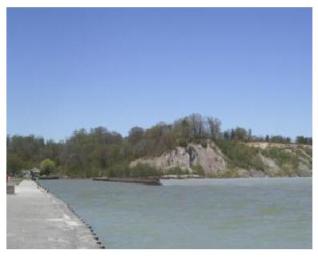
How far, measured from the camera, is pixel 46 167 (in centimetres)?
15212

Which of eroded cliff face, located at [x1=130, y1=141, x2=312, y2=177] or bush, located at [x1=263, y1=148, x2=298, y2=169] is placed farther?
bush, located at [x1=263, y1=148, x2=298, y2=169]

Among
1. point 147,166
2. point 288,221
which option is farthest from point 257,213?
point 147,166

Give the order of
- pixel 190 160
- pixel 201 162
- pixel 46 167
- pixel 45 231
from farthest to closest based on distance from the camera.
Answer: pixel 190 160 < pixel 201 162 < pixel 46 167 < pixel 45 231

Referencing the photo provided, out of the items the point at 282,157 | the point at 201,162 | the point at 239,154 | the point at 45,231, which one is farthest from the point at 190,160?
the point at 45,231

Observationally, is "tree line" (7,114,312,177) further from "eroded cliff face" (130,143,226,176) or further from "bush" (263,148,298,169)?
"bush" (263,148,298,169)

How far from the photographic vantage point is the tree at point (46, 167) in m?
152

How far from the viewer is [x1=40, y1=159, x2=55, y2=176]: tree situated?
152m

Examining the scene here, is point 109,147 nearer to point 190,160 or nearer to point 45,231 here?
point 190,160

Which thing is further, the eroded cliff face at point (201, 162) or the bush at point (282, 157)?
the bush at point (282, 157)

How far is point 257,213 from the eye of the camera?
3244cm

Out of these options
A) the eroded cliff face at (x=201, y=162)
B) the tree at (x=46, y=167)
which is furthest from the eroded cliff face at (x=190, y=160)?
the tree at (x=46, y=167)

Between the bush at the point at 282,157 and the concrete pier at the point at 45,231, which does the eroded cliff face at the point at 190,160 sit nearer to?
the bush at the point at 282,157

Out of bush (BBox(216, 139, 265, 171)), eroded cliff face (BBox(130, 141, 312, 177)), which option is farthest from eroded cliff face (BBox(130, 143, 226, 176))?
bush (BBox(216, 139, 265, 171))

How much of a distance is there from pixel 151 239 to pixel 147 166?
137958 mm
